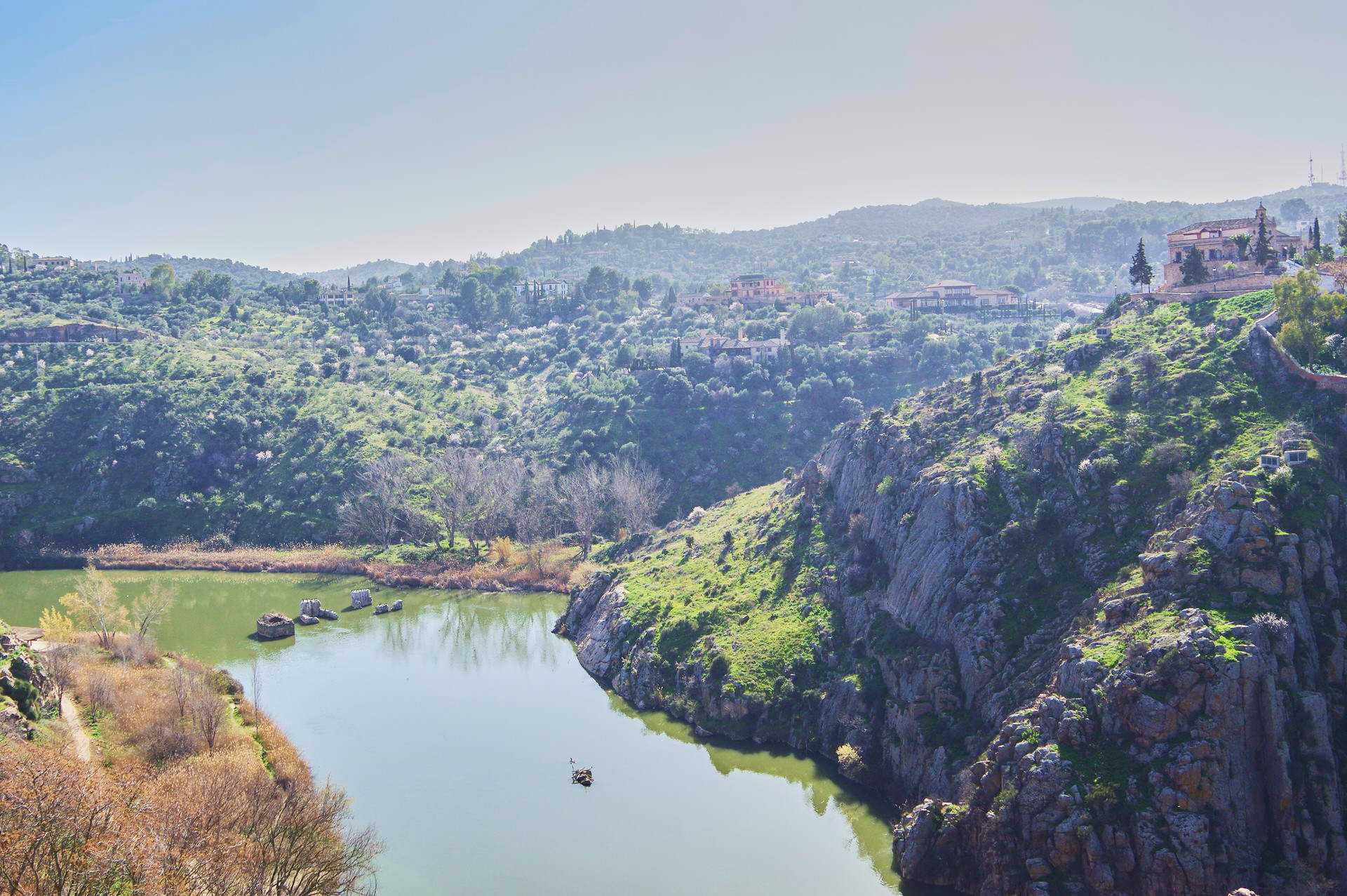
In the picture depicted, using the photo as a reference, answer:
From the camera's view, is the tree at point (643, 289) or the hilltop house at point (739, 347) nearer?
the hilltop house at point (739, 347)

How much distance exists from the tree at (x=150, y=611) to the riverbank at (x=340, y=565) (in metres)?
11.7

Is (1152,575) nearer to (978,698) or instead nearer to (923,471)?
(978,698)

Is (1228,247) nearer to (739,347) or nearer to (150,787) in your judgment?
(739,347)

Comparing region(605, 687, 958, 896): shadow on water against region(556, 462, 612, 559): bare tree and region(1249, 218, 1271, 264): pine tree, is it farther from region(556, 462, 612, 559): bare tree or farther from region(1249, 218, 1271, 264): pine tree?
region(1249, 218, 1271, 264): pine tree

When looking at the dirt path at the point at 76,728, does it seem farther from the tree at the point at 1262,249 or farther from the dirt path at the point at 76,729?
the tree at the point at 1262,249

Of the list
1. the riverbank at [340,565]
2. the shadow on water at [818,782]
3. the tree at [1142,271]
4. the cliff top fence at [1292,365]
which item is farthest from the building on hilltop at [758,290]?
the shadow on water at [818,782]

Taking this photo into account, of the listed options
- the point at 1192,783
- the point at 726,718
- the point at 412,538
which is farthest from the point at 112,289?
the point at 1192,783

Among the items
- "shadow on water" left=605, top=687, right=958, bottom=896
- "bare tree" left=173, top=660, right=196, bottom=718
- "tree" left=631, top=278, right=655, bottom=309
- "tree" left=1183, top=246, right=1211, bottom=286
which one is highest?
"tree" left=631, top=278, right=655, bottom=309

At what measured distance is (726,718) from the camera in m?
45.2

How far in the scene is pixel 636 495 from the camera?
256ft

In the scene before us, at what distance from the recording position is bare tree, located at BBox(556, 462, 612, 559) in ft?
249

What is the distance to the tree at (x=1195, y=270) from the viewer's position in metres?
53.7

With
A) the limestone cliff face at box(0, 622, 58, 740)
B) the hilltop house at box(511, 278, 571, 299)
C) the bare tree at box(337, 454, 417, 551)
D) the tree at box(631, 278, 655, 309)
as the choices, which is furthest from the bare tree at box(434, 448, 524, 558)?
the tree at box(631, 278, 655, 309)

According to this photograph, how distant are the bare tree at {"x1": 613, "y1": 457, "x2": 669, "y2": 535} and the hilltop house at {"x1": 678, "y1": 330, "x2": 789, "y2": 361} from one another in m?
25.0
